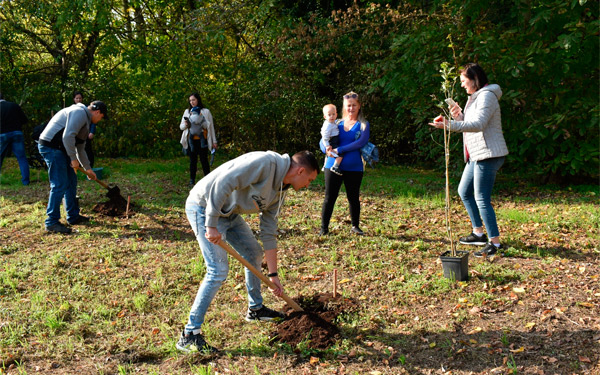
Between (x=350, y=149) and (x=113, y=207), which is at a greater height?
(x=350, y=149)

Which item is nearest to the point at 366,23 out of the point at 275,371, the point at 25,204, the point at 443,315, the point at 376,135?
the point at 376,135

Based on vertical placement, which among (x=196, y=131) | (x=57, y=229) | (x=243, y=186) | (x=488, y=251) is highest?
(x=196, y=131)

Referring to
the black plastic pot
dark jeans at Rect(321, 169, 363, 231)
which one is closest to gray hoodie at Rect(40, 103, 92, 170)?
dark jeans at Rect(321, 169, 363, 231)

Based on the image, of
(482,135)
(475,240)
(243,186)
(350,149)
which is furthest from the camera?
(350,149)

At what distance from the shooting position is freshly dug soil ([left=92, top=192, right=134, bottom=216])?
7844 millimetres

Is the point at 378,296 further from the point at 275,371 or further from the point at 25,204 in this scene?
the point at 25,204

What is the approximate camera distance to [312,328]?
3859 mm

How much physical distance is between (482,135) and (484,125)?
183 mm

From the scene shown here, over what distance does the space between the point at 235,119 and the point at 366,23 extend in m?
5.17

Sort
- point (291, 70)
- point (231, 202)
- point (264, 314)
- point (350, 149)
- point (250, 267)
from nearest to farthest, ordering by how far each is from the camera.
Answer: point (231, 202) < point (250, 267) < point (264, 314) < point (350, 149) < point (291, 70)

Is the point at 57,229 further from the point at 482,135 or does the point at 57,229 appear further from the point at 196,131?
the point at 482,135

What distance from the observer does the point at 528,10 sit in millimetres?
8258

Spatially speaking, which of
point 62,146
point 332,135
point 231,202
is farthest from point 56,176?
point 231,202

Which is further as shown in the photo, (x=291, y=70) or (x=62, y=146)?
(x=291, y=70)
